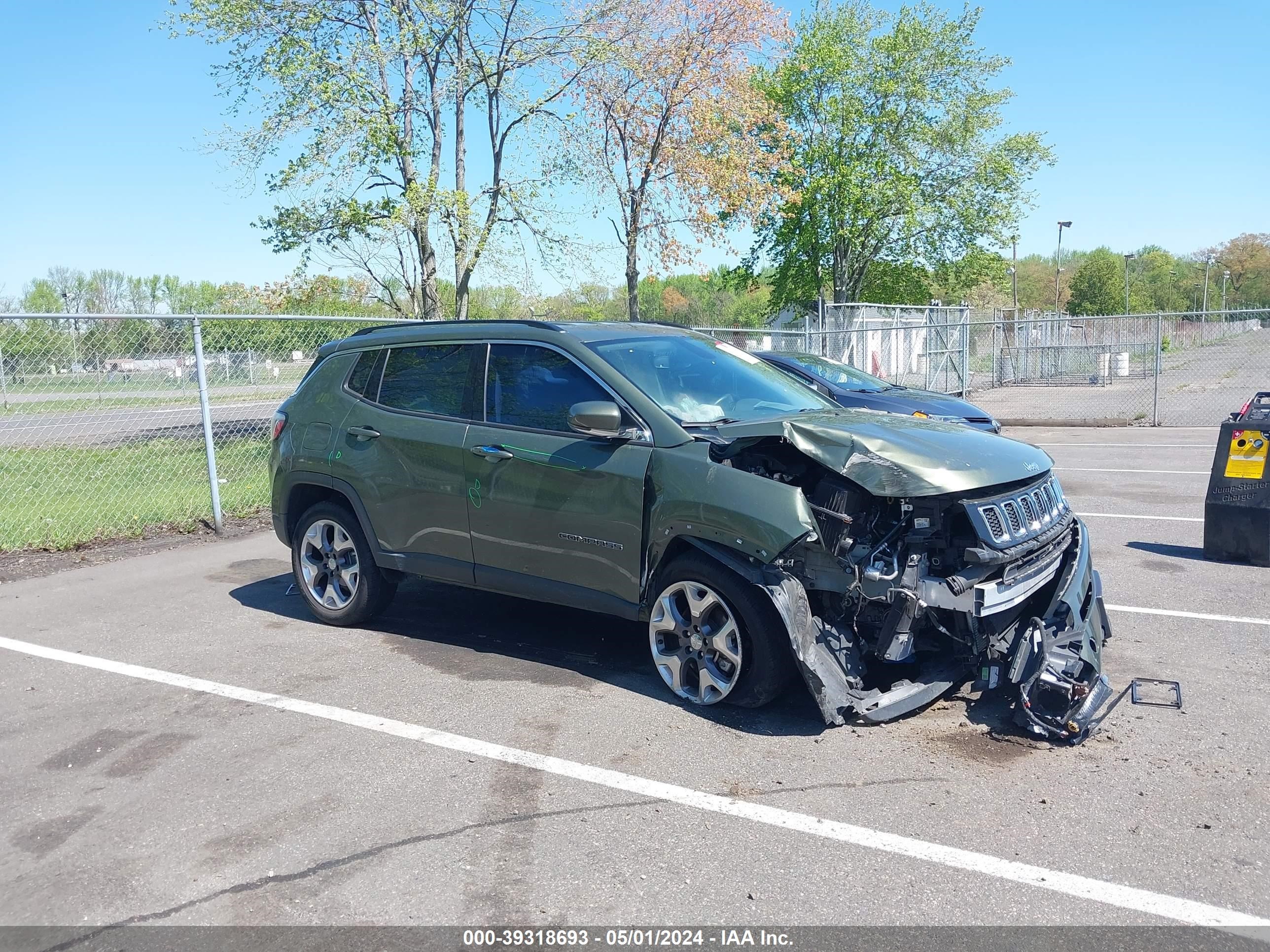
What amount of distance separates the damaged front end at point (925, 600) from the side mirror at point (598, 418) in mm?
630

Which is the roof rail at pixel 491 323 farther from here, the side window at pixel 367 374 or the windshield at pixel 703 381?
the windshield at pixel 703 381

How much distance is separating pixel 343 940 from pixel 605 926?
787 mm

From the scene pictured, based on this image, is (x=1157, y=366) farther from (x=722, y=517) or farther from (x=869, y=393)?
(x=722, y=517)

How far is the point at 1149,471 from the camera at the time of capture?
12305mm

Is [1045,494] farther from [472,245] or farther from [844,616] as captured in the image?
[472,245]

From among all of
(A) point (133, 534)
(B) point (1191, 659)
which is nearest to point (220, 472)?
(A) point (133, 534)

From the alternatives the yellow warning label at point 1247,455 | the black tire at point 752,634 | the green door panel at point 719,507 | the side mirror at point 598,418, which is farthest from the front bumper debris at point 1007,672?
the yellow warning label at point 1247,455

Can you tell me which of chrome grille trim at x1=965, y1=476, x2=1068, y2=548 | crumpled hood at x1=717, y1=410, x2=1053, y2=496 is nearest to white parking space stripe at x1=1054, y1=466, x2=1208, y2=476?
chrome grille trim at x1=965, y1=476, x2=1068, y2=548

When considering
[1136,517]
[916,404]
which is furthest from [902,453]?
[916,404]

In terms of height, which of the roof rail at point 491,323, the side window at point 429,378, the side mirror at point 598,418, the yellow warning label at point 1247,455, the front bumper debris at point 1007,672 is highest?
the roof rail at point 491,323

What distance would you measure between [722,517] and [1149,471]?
32.7ft

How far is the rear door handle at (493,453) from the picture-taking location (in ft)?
17.2

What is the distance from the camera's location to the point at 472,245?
1590 cm

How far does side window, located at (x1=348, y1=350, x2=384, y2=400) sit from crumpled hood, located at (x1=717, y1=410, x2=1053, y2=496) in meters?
2.47
